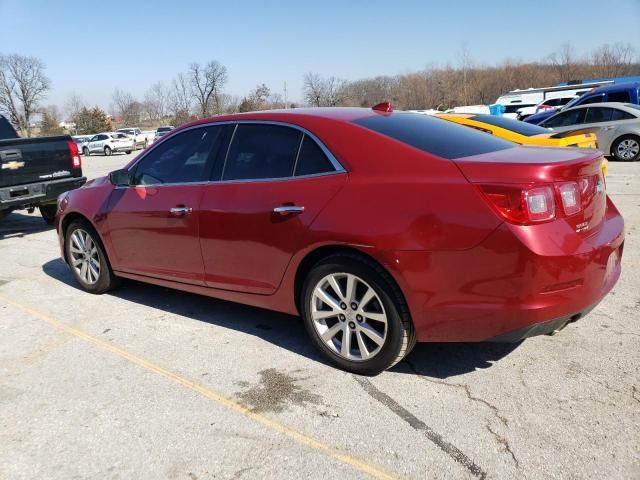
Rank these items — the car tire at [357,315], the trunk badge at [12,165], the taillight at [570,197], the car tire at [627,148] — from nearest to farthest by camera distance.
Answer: the taillight at [570,197]
the car tire at [357,315]
the trunk badge at [12,165]
the car tire at [627,148]

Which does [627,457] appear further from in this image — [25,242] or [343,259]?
[25,242]

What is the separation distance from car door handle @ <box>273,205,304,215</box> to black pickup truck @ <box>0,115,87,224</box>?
5.95 metres

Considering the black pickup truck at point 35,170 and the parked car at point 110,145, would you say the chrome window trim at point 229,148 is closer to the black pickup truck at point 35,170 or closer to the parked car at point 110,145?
the black pickup truck at point 35,170

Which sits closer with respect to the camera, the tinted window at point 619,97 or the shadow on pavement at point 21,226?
the shadow on pavement at point 21,226

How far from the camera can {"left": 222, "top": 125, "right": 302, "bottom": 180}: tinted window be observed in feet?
11.9

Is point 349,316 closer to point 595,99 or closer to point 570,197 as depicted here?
point 570,197

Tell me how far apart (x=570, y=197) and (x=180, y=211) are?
2677mm

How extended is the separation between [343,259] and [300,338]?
1.04 meters

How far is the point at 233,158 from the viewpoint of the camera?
3.95 metres

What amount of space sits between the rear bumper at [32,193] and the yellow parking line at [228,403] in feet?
12.5

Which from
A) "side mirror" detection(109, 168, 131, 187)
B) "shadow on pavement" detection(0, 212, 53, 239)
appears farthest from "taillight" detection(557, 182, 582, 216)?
"shadow on pavement" detection(0, 212, 53, 239)

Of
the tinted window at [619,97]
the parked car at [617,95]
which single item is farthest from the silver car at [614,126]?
the tinted window at [619,97]

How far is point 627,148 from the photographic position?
44.3 ft

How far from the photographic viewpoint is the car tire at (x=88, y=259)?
5109 mm
